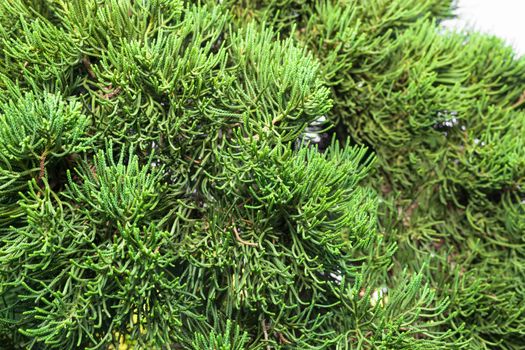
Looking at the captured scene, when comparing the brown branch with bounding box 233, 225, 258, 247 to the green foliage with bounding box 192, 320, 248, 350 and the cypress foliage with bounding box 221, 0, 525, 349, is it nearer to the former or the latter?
the green foliage with bounding box 192, 320, 248, 350

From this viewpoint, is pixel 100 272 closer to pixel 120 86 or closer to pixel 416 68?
pixel 120 86

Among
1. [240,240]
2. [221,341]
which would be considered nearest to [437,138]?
[240,240]

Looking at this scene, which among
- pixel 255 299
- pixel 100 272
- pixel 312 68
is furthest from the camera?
pixel 312 68

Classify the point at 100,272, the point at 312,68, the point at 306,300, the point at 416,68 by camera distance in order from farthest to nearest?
the point at 416,68, the point at 306,300, the point at 312,68, the point at 100,272

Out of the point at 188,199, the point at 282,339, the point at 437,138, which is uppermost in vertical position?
the point at 437,138

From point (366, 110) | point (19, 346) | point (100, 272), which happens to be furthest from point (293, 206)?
point (19, 346)

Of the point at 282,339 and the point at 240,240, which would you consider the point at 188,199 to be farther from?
the point at 282,339

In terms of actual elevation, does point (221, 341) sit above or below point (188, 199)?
below

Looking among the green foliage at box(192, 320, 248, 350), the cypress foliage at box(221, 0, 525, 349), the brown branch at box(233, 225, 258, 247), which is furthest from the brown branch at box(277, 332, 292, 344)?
the cypress foliage at box(221, 0, 525, 349)
